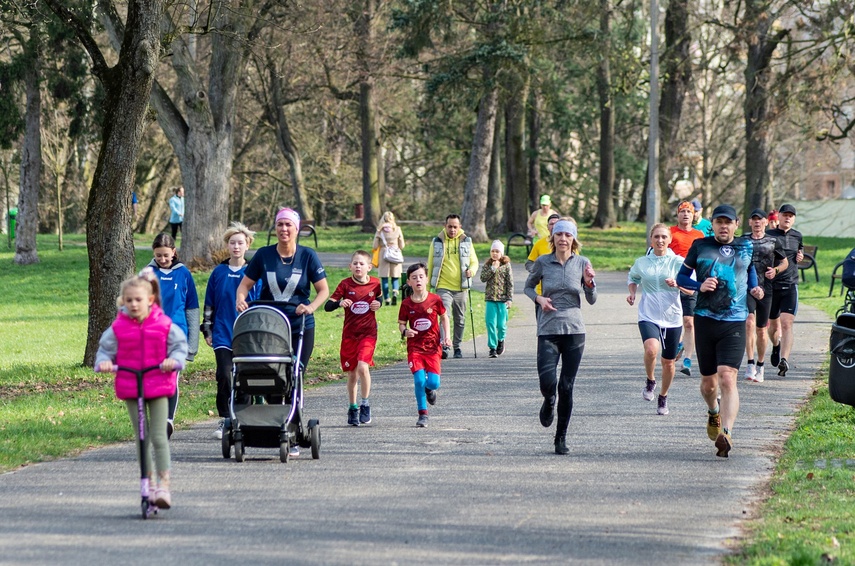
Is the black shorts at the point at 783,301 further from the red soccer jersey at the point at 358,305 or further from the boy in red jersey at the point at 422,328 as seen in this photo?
the red soccer jersey at the point at 358,305

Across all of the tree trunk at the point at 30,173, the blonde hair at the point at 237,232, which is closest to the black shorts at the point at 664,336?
the blonde hair at the point at 237,232

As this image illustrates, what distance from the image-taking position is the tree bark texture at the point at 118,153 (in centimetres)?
1459

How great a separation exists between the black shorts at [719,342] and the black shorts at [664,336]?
1972mm

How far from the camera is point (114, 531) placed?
7.16m

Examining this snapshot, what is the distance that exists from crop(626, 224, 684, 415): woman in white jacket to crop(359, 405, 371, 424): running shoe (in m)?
2.79

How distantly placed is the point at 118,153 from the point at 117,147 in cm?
7

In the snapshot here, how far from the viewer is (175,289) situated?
10258 millimetres

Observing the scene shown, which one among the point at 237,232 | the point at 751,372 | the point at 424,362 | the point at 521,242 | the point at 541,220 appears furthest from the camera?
the point at 521,242

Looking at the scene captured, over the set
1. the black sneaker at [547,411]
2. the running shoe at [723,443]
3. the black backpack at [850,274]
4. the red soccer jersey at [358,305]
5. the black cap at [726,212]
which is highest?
the black cap at [726,212]

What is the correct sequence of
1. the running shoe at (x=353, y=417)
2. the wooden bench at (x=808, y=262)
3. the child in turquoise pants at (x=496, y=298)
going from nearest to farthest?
the running shoe at (x=353, y=417), the child in turquoise pants at (x=496, y=298), the wooden bench at (x=808, y=262)

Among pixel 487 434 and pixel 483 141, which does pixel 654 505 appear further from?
pixel 483 141

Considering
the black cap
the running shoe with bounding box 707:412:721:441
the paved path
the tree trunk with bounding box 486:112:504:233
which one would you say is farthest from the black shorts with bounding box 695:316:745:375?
the tree trunk with bounding box 486:112:504:233

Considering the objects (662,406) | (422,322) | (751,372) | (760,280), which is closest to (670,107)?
(760,280)

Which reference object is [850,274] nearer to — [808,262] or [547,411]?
[547,411]
